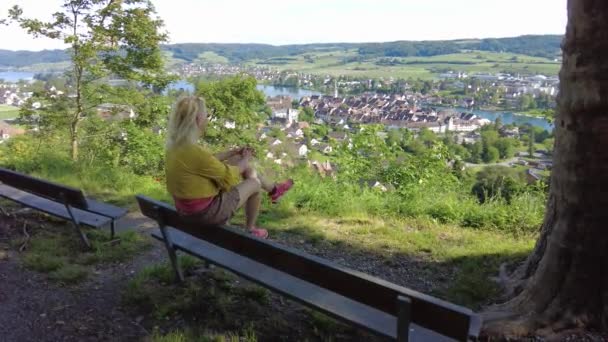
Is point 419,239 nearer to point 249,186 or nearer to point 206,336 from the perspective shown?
point 249,186

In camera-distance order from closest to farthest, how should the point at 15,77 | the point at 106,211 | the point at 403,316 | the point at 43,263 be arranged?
the point at 403,316 < the point at 43,263 < the point at 106,211 < the point at 15,77

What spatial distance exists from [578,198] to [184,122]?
2.49 m

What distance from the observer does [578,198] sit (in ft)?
9.39

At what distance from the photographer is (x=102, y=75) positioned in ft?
39.2

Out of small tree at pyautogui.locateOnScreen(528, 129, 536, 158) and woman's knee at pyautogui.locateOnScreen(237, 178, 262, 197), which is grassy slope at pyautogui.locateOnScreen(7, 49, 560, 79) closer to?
small tree at pyautogui.locateOnScreen(528, 129, 536, 158)

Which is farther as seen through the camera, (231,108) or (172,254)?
(231,108)

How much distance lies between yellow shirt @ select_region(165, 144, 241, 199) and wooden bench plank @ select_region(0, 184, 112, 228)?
131cm

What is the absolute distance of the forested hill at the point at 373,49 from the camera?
201 feet

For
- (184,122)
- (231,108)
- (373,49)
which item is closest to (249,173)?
(184,122)

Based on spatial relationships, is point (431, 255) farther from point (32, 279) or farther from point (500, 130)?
point (500, 130)

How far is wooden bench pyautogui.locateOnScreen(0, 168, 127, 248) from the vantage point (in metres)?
4.27

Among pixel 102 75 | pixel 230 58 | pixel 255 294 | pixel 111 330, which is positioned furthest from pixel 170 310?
pixel 230 58

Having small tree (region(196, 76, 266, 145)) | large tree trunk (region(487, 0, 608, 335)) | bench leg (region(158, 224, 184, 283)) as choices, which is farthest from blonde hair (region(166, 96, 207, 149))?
small tree (region(196, 76, 266, 145))

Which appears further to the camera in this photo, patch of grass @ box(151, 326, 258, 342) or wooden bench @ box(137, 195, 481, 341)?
patch of grass @ box(151, 326, 258, 342)
